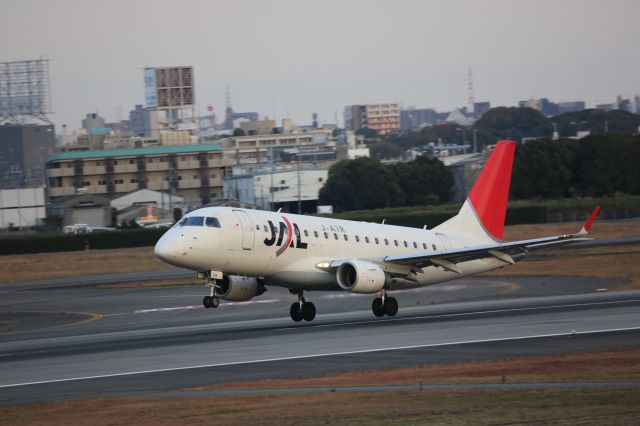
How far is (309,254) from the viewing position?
39844mm

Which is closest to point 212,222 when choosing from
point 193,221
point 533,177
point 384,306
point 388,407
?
point 193,221

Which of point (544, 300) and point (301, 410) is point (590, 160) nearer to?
point (544, 300)

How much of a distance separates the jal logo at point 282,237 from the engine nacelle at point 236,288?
87.2 inches

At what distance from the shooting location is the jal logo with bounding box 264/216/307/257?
3884 centimetres

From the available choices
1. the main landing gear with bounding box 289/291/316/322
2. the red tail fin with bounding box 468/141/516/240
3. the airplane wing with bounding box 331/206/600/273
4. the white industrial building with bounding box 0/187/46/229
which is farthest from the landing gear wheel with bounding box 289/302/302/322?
the white industrial building with bounding box 0/187/46/229

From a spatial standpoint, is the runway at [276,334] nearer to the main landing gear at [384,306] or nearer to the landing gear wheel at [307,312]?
the landing gear wheel at [307,312]

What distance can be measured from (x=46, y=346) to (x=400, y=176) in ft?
355

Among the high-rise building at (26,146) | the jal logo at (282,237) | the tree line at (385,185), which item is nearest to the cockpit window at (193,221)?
the jal logo at (282,237)

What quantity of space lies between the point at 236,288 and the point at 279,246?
2662 millimetres

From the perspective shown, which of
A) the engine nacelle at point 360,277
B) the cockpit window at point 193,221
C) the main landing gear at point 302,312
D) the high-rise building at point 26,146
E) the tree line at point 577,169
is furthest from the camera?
the high-rise building at point 26,146

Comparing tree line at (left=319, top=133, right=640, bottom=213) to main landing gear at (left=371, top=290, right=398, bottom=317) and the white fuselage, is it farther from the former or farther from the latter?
main landing gear at (left=371, top=290, right=398, bottom=317)

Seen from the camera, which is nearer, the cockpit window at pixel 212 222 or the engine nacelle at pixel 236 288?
the cockpit window at pixel 212 222

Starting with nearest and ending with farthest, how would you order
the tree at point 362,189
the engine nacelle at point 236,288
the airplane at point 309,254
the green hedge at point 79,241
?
the airplane at point 309,254, the engine nacelle at point 236,288, the green hedge at point 79,241, the tree at point 362,189

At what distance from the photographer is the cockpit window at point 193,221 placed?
123ft
